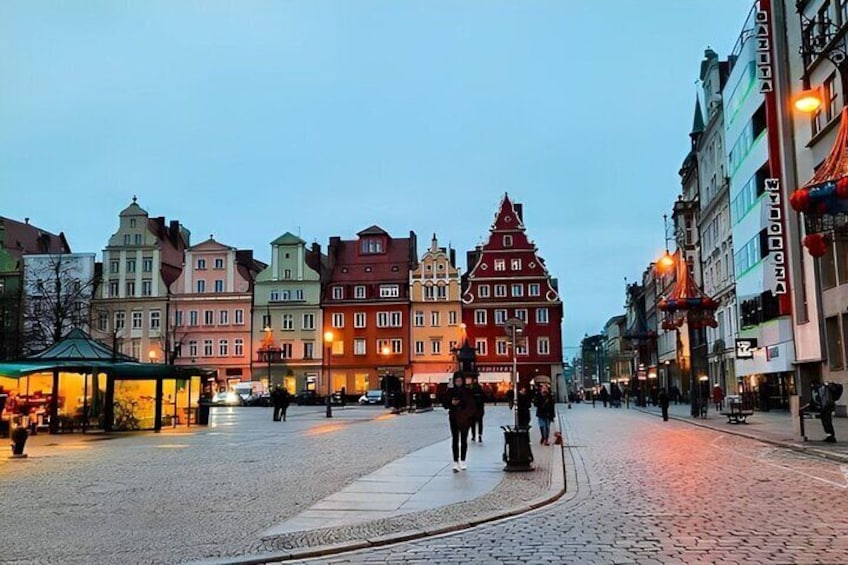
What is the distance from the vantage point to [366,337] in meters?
85.8

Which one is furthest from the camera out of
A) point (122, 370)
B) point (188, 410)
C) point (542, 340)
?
point (542, 340)

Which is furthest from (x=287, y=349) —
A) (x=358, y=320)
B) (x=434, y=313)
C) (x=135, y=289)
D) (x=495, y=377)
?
(x=495, y=377)

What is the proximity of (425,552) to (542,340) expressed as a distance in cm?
7648

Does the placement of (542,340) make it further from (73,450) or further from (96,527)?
(96,527)

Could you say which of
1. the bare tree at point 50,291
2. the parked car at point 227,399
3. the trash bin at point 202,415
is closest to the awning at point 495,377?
the parked car at point 227,399

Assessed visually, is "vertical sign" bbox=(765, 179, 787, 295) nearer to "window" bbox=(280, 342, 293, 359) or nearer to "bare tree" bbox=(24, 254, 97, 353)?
"bare tree" bbox=(24, 254, 97, 353)

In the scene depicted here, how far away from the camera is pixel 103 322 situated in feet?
281

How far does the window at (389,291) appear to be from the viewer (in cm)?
8631

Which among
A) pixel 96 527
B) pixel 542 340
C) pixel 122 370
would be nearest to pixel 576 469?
pixel 96 527

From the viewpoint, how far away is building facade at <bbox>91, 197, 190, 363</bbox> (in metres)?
85.6

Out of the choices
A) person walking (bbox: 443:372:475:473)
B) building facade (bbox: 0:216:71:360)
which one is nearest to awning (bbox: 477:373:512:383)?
building facade (bbox: 0:216:71:360)

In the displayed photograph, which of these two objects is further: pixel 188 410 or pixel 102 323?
pixel 102 323

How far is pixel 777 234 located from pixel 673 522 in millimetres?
32411

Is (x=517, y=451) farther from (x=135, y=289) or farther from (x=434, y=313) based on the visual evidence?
(x=135, y=289)
